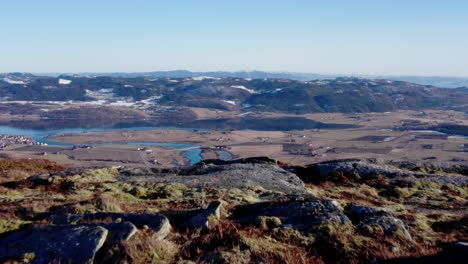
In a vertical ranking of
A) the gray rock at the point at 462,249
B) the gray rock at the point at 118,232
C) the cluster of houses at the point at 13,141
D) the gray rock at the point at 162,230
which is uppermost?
the gray rock at the point at 462,249

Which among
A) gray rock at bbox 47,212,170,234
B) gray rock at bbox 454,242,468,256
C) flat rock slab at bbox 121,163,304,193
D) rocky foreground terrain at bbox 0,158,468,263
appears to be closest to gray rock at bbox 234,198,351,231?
rocky foreground terrain at bbox 0,158,468,263

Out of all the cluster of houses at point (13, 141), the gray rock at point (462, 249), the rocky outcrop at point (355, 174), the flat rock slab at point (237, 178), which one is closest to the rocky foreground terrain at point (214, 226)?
the gray rock at point (462, 249)

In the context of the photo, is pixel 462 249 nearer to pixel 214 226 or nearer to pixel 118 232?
pixel 214 226

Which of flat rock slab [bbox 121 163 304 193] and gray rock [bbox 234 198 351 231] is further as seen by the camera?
flat rock slab [bbox 121 163 304 193]

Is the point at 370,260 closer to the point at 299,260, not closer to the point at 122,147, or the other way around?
the point at 299,260

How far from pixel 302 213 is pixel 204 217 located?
10.1ft

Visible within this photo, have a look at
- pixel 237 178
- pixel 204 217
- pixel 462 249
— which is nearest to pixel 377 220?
pixel 462 249

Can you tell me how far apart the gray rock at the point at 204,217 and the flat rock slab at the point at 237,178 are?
9691mm

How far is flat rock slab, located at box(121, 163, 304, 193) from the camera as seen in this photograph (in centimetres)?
2395

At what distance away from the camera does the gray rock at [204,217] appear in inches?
462

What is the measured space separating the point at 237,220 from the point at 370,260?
467cm

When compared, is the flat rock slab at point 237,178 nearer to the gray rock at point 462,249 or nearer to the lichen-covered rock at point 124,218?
the lichen-covered rock at point 124,218

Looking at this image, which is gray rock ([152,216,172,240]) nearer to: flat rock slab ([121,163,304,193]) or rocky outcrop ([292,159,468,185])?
flat rock slab ([121,163,304,193])

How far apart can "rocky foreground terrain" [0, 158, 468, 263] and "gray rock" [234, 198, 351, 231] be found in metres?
0.03
